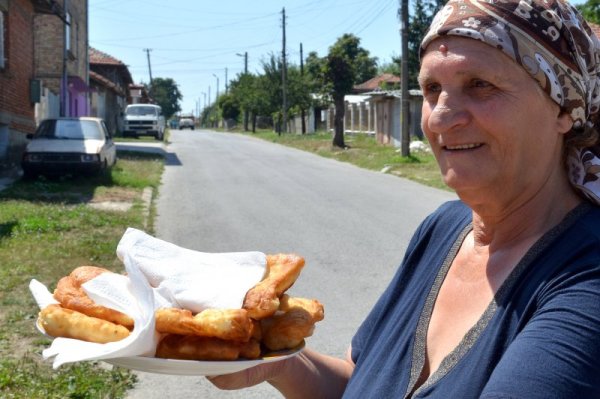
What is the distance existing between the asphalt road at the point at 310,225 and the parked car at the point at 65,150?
5.33 feet

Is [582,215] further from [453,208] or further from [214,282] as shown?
[214,282]

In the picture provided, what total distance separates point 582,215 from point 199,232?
9.85 meters

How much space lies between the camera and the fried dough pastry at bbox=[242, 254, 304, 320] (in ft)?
6.33

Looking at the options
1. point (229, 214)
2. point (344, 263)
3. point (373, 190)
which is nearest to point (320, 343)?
point (344, 263)

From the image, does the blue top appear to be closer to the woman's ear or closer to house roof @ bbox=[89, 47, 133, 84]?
the woman's ear

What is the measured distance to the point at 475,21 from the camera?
5.61ft

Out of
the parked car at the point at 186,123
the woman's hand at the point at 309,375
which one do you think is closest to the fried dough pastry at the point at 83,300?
the woman's hand at the point at 309,375

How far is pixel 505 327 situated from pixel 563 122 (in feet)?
1.58

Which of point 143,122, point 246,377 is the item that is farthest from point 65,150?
point 143,122

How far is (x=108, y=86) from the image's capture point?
146 feet

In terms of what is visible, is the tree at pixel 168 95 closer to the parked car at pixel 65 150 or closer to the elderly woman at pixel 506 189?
the parked car at pixel 65 150

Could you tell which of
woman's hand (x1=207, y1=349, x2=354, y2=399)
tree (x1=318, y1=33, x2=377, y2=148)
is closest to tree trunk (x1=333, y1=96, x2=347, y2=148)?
tree (x1=318, y1=33, x2=377, y2=148)

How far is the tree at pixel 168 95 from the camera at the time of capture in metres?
124

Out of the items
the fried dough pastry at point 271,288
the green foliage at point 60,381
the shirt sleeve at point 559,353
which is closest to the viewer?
the shirt sleeve at point 559,353
